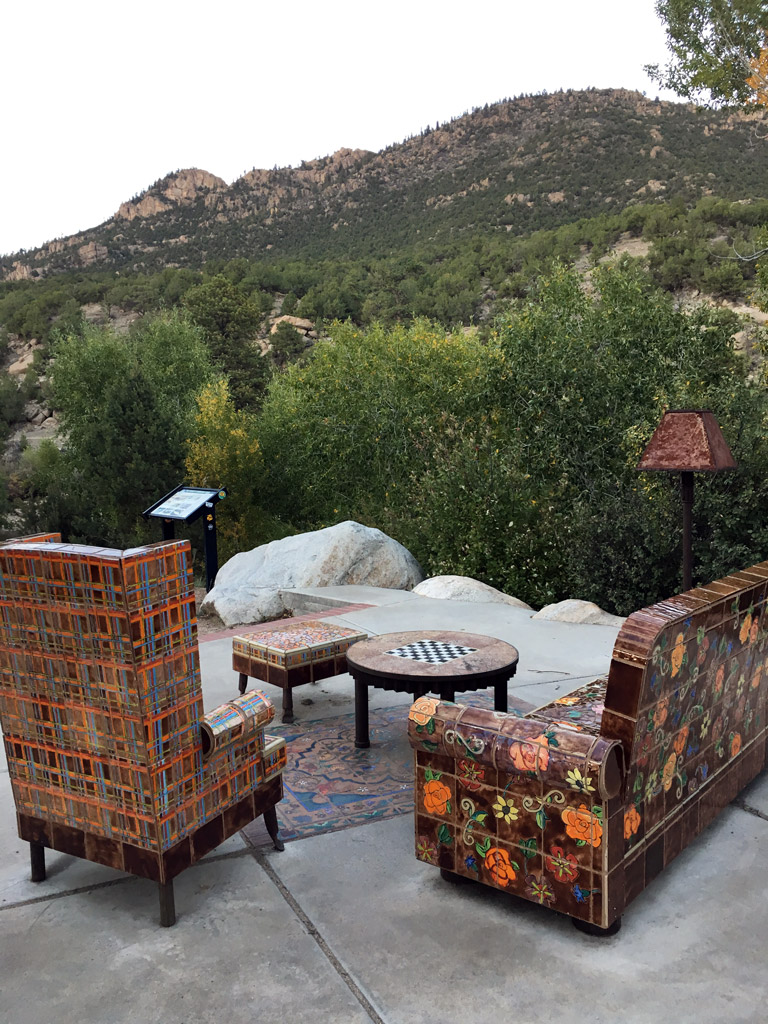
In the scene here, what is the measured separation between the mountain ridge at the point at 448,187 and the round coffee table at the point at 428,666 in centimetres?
3538

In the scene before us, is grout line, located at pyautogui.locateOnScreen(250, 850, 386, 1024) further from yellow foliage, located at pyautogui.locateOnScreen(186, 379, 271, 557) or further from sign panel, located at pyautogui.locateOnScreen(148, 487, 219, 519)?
yellow foliage, located at pyautogui.locateOnScreen(186, 379, 271, 557)

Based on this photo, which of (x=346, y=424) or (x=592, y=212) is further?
(x=592, y=212)

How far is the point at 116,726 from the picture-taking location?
250 centimetres

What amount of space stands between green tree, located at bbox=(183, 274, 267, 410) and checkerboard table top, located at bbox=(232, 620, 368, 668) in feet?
95.1

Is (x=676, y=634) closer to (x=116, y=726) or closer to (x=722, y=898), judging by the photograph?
(x=722, y=898)

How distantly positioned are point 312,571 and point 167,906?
6404mm

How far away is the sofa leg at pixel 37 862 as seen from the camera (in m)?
2.95

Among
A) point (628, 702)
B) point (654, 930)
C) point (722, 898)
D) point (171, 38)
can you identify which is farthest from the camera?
point (171, 38)

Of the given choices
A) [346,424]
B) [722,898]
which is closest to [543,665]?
[722,898]

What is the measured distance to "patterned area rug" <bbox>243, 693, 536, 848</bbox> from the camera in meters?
3.47

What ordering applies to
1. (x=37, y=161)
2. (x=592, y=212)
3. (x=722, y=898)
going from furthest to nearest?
(x=592, y=212) < (x=37, y=161) < (x=722, y=898)

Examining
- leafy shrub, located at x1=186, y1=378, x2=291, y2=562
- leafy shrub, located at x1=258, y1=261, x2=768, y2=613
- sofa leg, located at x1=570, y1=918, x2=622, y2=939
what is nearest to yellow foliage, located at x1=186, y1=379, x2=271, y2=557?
leafy shrub, located at x1=186, y1=378, x2=291, y2=562

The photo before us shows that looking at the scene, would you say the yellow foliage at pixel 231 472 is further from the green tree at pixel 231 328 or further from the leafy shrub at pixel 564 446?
the green tree at pixel 231 328

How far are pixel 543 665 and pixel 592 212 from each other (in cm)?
3804
